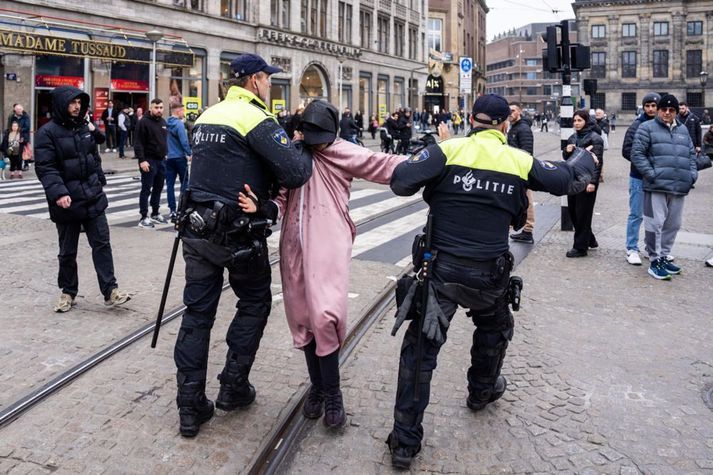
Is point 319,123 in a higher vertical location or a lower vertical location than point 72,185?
higher

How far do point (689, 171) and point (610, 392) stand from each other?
394cm

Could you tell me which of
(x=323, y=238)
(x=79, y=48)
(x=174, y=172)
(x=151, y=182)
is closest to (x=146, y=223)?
(x=151, y=182)

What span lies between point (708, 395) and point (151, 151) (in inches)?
333

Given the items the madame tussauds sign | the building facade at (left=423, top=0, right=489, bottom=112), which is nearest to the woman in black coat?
the madame tussauds sign

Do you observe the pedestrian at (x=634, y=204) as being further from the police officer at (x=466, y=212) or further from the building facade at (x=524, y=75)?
the building facade at (x=524, y=75)

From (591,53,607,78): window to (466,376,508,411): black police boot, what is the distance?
85.0 metres

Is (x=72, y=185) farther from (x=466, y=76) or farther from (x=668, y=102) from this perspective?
(x=466, y=76)

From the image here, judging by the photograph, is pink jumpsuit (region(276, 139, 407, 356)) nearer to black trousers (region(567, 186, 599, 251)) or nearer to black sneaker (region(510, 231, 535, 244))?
black trousers (region(567, 186, 599, 251))

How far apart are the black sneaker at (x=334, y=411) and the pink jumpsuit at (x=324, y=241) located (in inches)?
12.9

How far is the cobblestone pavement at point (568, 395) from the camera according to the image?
356 centimetres

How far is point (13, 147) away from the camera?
17.4 meters

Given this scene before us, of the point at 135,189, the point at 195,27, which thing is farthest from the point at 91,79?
the point at 135,189

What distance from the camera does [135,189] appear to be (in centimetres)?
1546

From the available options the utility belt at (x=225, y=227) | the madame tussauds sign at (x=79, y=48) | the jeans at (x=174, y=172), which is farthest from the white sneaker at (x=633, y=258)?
the madame tussauds sign at (x=79, y=48)
